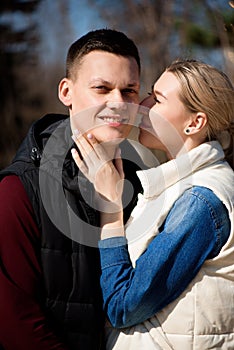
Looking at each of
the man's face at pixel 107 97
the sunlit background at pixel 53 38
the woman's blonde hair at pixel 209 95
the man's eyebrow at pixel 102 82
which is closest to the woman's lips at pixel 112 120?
the man's face at pixel 107 97

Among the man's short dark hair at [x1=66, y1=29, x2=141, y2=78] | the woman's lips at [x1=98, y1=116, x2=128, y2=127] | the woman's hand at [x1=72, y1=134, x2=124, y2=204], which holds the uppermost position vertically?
the man's short dark hair at [x1=66, y1=29, x2=141, y2=78]

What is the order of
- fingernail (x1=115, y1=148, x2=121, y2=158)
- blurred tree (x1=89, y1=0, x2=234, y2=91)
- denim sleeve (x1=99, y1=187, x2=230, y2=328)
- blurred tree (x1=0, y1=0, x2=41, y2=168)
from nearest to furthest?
denim sleeve (x1=99, y1=187, x2=230, y2=328), fingernail (x1=115, y1=148, x2=121, y2=158), blurred tree (x1=89, y1=0, x2=234, y2=91), blurred tree (x1=0, y1=0, x2=41, y2=168)

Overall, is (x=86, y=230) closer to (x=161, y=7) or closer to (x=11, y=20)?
(x=161, y=7)

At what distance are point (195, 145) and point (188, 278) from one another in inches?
19.6

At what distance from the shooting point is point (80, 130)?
237 cm

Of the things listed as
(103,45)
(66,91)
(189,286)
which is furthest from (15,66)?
(189,286)

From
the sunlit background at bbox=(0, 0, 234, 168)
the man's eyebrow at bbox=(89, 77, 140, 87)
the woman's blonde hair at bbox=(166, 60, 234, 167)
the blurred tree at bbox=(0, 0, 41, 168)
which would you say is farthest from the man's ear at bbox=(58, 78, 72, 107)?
the blurred tree at bbox=(0, 0, 41, 168)

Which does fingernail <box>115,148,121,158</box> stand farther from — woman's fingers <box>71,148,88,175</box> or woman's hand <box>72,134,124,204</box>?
woman's fingers <box>71,148,88,175</box>

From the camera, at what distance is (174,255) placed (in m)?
2.05

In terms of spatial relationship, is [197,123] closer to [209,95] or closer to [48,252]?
[209,95]

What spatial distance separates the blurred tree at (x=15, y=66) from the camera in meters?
9.03

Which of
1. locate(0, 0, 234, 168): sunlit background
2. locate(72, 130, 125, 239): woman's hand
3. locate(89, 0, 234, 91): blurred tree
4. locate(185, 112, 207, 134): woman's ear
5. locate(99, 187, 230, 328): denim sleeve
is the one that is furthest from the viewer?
locate(0, 0, 234, 168): sunlit background

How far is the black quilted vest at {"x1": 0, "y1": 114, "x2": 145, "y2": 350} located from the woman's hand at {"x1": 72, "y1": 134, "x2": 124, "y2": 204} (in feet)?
0.12

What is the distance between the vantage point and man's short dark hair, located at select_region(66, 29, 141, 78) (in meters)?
2.40
